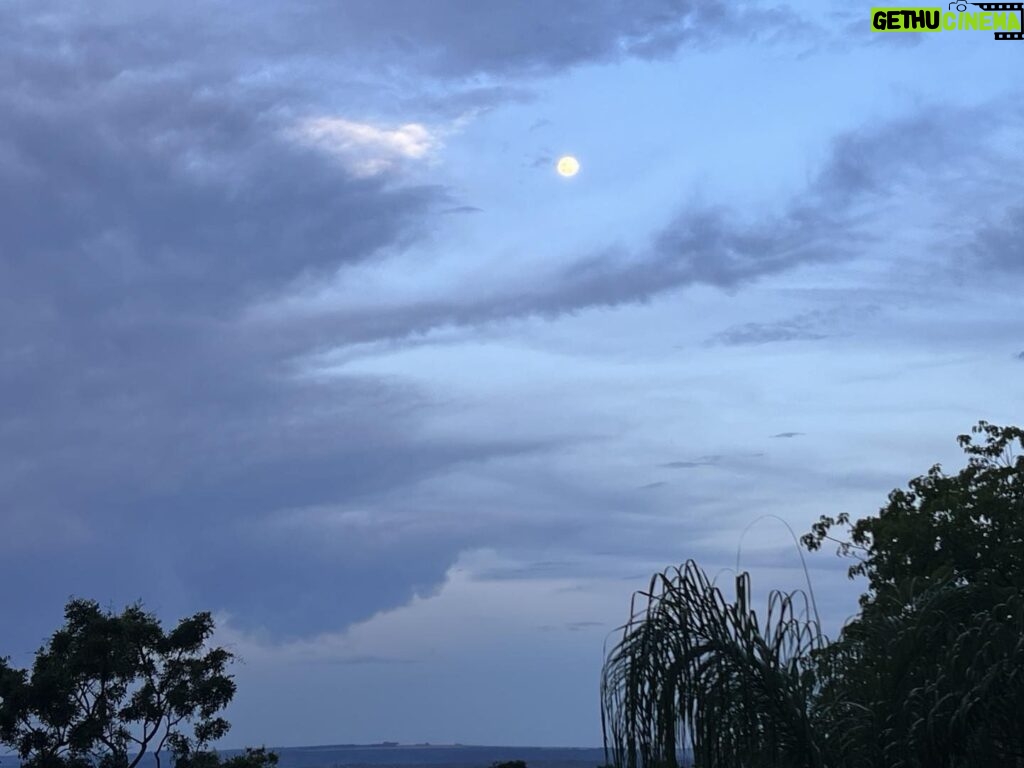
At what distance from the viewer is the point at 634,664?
31.4ft

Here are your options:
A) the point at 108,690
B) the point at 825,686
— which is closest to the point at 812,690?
the point at 825,686

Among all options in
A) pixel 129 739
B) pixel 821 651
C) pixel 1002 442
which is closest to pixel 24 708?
pixel 129 739

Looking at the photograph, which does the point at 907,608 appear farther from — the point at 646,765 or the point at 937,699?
the point at 646,765

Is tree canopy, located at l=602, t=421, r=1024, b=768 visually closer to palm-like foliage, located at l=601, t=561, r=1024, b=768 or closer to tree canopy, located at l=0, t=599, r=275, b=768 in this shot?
palm-like foliage, located at l=601, t=561, r=1024, b=768

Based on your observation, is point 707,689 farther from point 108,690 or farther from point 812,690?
point 108,690

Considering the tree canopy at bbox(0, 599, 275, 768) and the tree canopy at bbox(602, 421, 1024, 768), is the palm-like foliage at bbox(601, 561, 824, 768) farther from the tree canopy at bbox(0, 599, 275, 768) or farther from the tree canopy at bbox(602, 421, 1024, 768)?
the tree canopy at bbox(0, 599, 275, 768)

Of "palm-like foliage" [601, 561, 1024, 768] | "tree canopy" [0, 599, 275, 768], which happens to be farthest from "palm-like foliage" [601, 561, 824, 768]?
"tree canopy" [0, 599, 275, 768]

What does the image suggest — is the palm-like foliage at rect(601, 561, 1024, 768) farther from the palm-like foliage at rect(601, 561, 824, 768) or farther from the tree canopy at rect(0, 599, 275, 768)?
the tree canopy at rect(0, 599, 275, 768)

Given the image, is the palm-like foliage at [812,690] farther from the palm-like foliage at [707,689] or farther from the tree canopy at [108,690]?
the tree canopy at [108,690]

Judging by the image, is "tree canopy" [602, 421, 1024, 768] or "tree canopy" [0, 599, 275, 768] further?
"tree canopy" [0, 599, 275, 768]

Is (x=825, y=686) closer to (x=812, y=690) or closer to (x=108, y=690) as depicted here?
(x=812, y=690)

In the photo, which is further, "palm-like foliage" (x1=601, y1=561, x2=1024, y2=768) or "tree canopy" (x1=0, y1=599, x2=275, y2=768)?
"tree canopy" (x1=0, y1=599, x2=275, y2=768)

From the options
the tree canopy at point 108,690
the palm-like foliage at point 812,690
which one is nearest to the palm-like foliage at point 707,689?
the palm-like foliage at point 812,690

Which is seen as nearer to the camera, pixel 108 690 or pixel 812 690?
pixel 812 690
